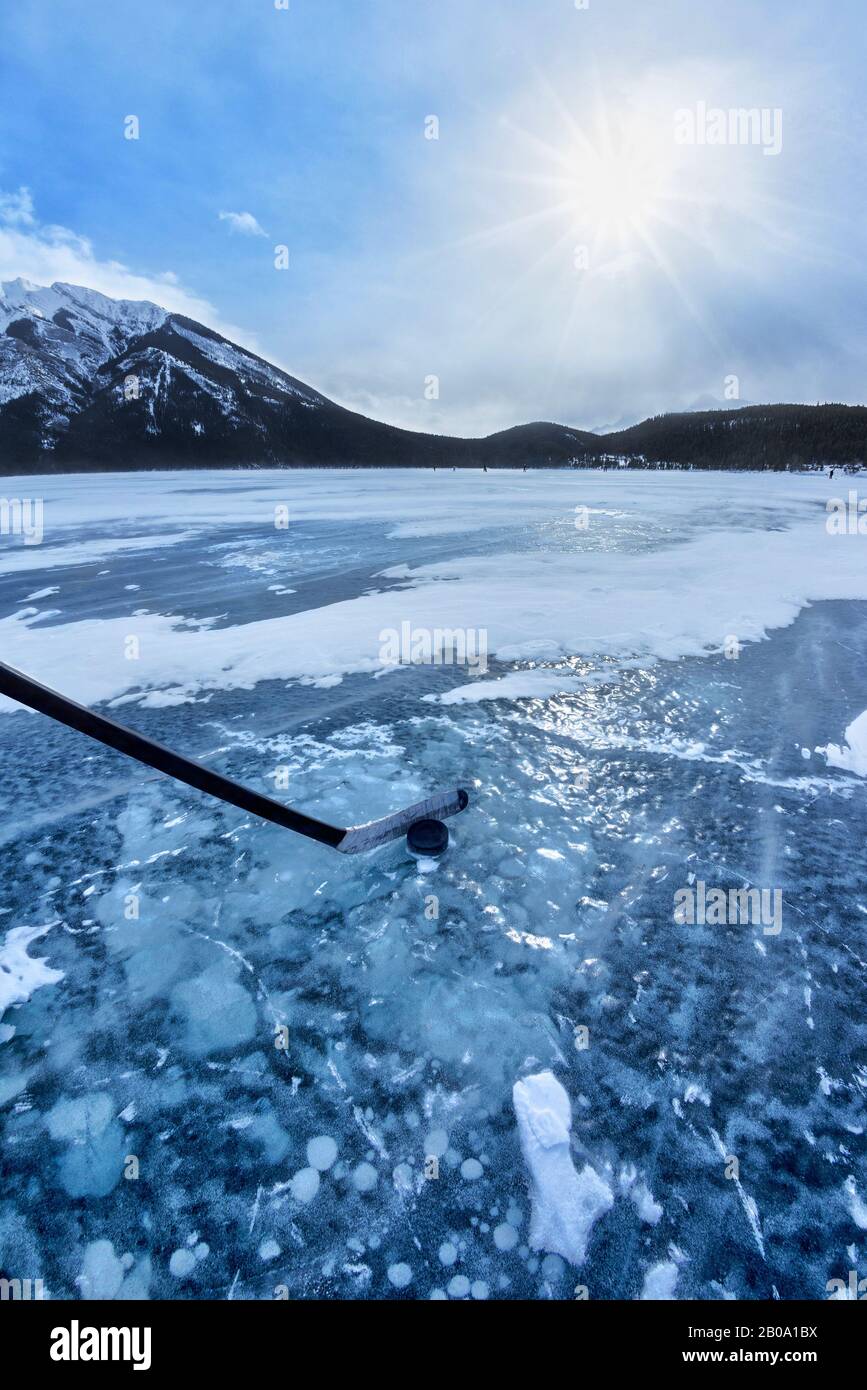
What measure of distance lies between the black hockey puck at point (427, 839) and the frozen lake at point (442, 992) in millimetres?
93

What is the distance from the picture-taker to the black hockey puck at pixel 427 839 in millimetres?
2844

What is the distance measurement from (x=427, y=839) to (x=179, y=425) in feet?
632

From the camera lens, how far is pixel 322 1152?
1.68 metres

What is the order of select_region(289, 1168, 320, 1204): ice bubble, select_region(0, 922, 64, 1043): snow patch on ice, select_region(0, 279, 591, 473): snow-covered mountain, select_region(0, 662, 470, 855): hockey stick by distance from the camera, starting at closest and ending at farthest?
select_region(289, 1168, 320, 1204): ice bubble, select_region(0, 662, 470, 855): hockey stick, select_region(0, 922, 64, 1043): snow patch on ice, select_region(0, 279, 591, 473): snow-covered mountain

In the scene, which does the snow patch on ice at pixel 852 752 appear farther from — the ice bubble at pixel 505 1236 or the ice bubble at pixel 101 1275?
the ice bubble at pixel 101 1275

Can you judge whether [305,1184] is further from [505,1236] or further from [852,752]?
[852,752]

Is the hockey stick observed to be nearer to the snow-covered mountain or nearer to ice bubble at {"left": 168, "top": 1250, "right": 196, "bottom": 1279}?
ice bubble at {"left": 168, "top": 1250, "right": 196, "bottom": 1279}

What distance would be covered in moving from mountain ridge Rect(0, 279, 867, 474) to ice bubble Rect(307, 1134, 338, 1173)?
13384cm

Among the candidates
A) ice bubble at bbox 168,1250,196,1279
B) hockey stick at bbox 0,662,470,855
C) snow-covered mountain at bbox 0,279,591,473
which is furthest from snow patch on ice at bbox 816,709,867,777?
snow-covered mountain at bbox 0,279,591,473

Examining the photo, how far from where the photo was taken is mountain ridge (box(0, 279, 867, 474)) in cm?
12875

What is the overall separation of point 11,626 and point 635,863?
23.3ft

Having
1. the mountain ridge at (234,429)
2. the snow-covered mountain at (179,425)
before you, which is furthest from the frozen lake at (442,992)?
the snow-covered mountain at (179,425)
